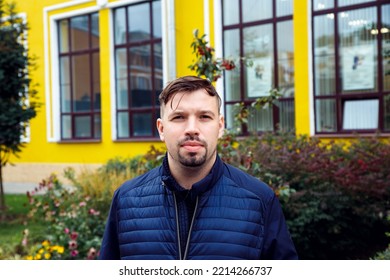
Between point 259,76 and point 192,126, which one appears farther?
point 259,76

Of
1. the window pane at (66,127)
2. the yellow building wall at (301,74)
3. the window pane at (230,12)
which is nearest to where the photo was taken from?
the window pane at (230,12)

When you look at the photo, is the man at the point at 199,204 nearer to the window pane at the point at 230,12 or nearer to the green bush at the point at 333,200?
the green bush at the point at 333,200

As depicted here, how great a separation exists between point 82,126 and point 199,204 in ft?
37.8

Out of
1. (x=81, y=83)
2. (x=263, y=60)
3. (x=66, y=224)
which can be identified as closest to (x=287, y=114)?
(x=263, y=60)

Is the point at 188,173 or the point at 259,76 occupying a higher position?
the point at 259,76

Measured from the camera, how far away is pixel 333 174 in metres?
5.62

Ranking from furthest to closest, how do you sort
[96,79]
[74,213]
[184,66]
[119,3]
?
1. [96,79]
2. [119,3]
3. [184,66]
4. [74,213]

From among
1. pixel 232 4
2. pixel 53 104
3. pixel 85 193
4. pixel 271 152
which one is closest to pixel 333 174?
pixel 271 152

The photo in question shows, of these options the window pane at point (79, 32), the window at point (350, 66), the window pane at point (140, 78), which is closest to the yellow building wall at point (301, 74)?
the window at point (350, 66)

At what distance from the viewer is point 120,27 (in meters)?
12.1

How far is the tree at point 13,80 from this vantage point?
28.1 feet

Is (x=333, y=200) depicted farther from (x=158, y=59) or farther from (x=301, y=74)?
(x=158, y=59)

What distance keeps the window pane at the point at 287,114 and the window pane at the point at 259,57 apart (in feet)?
1.44
